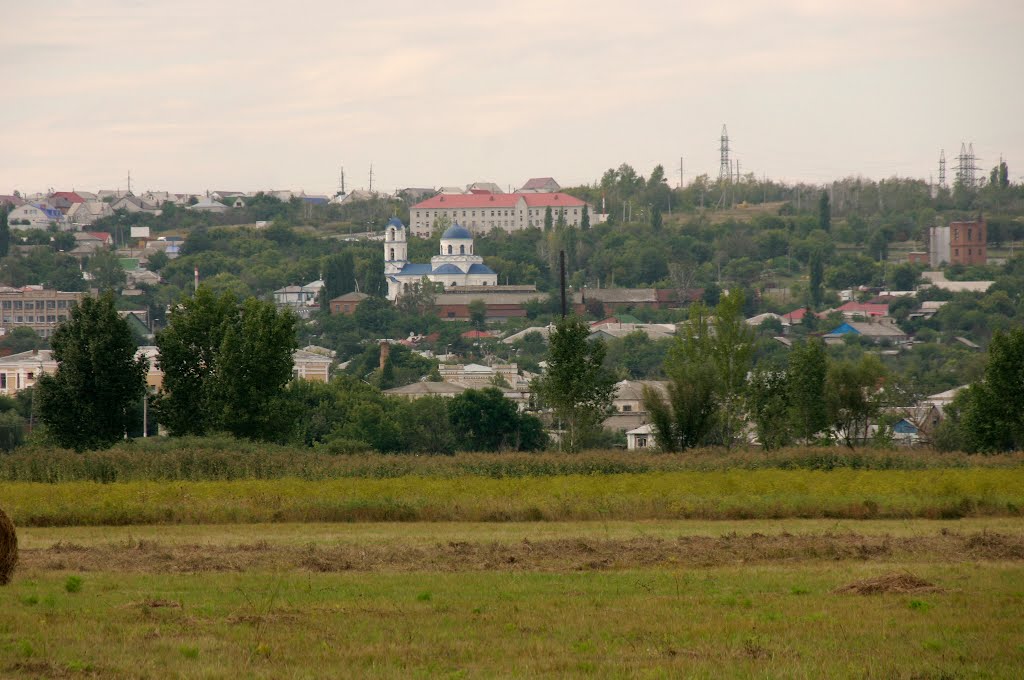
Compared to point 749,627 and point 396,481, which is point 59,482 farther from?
point 749,627

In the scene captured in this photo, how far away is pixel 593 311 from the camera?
180125mm

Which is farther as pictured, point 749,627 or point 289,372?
point 289,372

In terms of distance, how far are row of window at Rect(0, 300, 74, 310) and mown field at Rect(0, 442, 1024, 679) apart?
514ft

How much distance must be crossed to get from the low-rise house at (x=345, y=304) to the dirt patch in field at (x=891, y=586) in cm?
16020

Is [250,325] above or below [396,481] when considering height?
above

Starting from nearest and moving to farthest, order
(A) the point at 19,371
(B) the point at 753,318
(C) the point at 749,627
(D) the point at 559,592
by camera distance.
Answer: (C) the point at 749,627, (D) the point at 559,592, (A) the point at 19,371, (B) the point at 753,318

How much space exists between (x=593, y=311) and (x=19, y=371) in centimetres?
7571

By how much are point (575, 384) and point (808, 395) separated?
8.70 metres

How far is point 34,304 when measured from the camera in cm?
18638


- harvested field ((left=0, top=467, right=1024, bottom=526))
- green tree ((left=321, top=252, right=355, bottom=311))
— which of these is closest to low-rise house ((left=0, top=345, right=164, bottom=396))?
green tree ((left=321, top=252, right=355, bottom=311))

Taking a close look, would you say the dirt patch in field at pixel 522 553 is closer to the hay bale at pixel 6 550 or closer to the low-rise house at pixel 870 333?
the hay bale at pixel 6 550

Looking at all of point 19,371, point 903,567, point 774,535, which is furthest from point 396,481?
point 19,371

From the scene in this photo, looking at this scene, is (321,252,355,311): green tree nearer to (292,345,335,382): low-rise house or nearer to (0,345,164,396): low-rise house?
(292,345,335,382): low-rise house

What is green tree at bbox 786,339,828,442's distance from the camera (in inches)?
2124
